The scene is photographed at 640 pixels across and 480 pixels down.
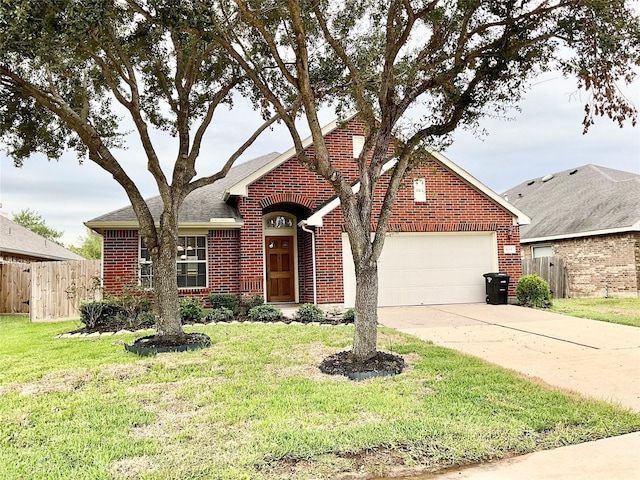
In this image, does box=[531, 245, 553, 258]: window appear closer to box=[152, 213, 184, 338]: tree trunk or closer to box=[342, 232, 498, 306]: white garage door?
box=[342, 232, 498, 306]: white garage door

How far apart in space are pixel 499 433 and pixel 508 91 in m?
5.53

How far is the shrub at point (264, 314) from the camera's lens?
12.0m

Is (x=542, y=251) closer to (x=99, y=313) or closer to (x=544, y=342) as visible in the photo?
(x=544, y=342)

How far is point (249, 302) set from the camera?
13.6 m

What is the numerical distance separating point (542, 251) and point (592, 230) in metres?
3.25

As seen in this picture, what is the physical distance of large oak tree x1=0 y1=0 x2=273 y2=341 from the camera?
5801 millimetres

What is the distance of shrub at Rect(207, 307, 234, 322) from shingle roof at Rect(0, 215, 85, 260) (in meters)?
11.5

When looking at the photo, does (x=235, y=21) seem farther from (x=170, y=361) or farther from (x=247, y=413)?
(x=247, y=413)

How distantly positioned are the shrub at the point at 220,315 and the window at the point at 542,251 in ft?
47.8

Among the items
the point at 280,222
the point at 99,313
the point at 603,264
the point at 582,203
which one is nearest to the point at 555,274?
the point at 603,264

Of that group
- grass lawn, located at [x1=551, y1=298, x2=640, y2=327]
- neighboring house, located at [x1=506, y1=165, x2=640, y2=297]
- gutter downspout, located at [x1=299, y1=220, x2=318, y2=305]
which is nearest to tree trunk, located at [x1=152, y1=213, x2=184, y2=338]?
gutter downspout, located at [x1=299, y1=220, x2=318, y2=305]

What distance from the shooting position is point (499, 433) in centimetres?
418

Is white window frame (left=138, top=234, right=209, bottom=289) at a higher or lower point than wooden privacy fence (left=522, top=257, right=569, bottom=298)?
higher

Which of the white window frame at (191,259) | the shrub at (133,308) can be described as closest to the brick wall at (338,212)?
the white window frame at (191,259)
